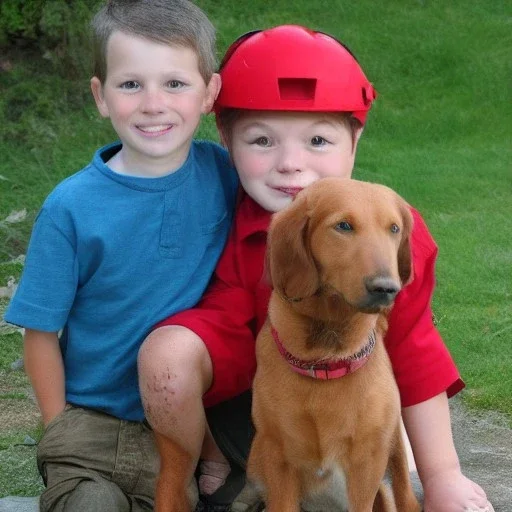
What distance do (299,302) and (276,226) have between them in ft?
0.62

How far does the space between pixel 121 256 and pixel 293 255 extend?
0.81 m

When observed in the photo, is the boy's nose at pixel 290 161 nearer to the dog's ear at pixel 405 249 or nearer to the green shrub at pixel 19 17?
the dog's ear at pixel 405 249

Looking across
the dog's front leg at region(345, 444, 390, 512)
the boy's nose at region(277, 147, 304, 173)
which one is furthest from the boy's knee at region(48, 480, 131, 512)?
the boy's nose at region(277, 147, 304, 173)

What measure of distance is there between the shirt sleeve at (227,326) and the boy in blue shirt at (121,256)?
0.19 ft

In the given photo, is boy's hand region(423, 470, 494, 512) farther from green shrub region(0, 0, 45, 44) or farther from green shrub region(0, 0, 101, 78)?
green shrub region(0, 0, 45, 44)

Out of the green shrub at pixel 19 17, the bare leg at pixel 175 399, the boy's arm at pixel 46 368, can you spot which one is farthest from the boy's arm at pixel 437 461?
the green shrub at pixel 19 17

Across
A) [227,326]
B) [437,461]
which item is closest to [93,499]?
[227,326]

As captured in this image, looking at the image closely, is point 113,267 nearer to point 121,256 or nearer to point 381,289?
point 121,256

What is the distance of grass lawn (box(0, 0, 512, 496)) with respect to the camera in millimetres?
4820

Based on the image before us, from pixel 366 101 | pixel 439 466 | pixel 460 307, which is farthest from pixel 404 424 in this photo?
pixel 460 307

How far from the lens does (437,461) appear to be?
120 inches

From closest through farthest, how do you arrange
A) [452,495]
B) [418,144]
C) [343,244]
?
[343,244], [452,495], [418,144]

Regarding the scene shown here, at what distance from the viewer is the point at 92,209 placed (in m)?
3.08

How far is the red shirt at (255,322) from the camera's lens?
304cm
